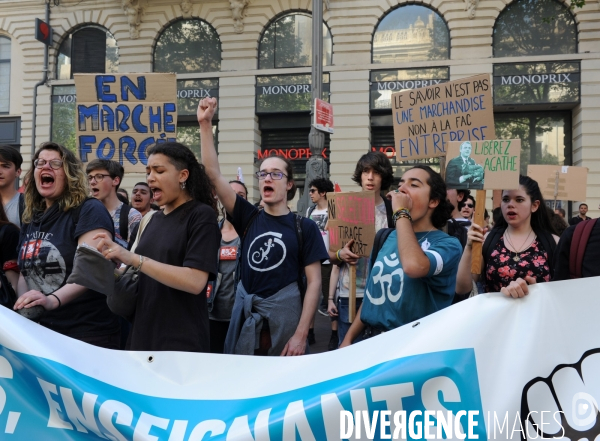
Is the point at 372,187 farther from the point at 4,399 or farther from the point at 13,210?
the point at 4,399

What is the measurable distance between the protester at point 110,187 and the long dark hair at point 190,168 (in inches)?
70.7

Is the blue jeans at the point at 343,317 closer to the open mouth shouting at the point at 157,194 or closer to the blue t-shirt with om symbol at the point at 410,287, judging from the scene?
the blue t-shirt with om symbol at the point at 410,287

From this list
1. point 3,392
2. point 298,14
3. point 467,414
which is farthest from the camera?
point 298,14

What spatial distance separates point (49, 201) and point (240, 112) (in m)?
14.2

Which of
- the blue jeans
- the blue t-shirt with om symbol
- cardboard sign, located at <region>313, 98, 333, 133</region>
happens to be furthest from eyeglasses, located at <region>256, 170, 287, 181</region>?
cardboard sign, located at <region>313, 98, 333, 133</region>

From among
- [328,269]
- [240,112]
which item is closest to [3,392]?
[328,269]

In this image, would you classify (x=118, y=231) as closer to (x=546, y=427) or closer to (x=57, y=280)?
(x=57, y=280)

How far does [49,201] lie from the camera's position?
9.95ft

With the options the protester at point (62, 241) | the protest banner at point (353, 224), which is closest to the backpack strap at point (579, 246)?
the protest banner at point (353, 224)

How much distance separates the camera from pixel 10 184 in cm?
370

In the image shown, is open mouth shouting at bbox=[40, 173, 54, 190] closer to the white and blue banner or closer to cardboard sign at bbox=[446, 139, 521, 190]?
the white and blue banner

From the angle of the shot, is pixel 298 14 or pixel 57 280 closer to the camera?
pixel 57 280

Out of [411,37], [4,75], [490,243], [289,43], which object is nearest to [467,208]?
[490,243]

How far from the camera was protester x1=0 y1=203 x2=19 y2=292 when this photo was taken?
3135 millimetres
